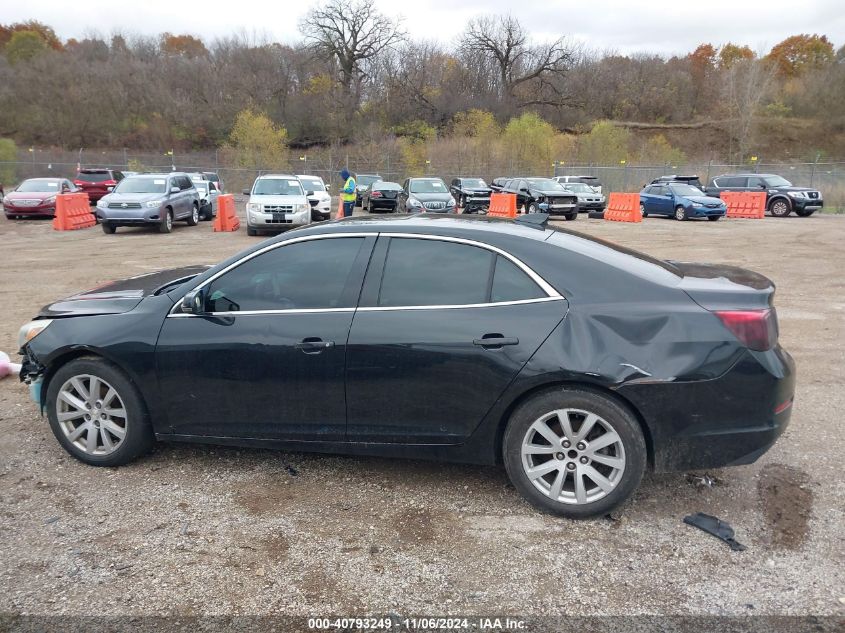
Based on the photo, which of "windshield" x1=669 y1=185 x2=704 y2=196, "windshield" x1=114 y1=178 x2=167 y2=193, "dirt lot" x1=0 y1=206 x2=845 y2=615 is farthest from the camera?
"windshield" x1=669 y1=185 x2=704 y2=196

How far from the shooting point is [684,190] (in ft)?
81.9

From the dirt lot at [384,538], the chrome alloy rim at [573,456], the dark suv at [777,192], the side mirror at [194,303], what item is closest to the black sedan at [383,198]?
the dark suv at [777,192]

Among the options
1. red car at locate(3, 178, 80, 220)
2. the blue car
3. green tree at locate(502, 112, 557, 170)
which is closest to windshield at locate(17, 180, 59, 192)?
red car at locate(3, 178, 80, 220)

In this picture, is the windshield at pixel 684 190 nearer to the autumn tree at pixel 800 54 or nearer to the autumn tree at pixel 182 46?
the autumn tree at pixel 800 54

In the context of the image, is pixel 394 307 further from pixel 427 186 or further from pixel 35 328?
pixel 427 186

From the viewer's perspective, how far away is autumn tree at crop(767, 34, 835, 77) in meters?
82.7

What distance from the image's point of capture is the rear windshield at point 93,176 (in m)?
29.0

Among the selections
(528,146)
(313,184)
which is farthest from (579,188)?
(528,146)

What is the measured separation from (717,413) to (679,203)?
23171 millimetres

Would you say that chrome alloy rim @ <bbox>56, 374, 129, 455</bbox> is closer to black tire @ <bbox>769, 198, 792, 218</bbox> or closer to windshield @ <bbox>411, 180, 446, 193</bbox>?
windshield @ <bbox>411, 180, 446, 193</bbox>

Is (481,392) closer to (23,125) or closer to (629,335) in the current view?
(629,335)

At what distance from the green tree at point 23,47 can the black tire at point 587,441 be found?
319ft

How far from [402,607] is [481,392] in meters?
1.16

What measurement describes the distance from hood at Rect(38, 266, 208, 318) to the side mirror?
44 centimetres
